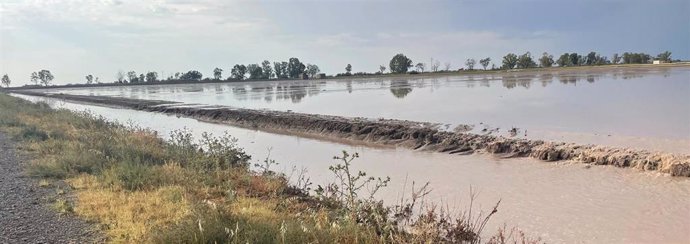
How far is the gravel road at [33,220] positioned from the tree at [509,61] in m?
110

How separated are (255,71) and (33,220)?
127m

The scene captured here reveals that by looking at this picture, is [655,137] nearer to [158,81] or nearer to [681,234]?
[681,234]

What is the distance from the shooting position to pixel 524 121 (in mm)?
17688

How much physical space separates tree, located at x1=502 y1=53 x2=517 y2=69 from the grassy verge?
107 m

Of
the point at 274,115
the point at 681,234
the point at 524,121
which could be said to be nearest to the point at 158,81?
the point at 274,115

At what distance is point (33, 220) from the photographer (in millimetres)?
6691

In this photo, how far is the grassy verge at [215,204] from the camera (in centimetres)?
531

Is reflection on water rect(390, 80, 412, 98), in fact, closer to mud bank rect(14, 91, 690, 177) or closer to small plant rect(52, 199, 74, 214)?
mud bank rect(14, 91, 690, 177)

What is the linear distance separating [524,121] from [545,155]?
6.23 meters

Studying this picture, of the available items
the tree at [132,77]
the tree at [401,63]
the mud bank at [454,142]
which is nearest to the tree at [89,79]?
the tree at [132,77]

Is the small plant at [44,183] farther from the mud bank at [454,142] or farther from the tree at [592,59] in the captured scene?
the tree at [592,59]

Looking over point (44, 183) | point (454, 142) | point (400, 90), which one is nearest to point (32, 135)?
point (44, 183)

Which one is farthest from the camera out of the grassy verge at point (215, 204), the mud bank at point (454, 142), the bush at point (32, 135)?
the bush at point (32, 135)

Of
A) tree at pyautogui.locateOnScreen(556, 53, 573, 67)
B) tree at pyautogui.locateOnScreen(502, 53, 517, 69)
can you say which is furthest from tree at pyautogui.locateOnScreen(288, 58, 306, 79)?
tree at pyautogui.locateOnScreen(556, 53, 573, 67)
